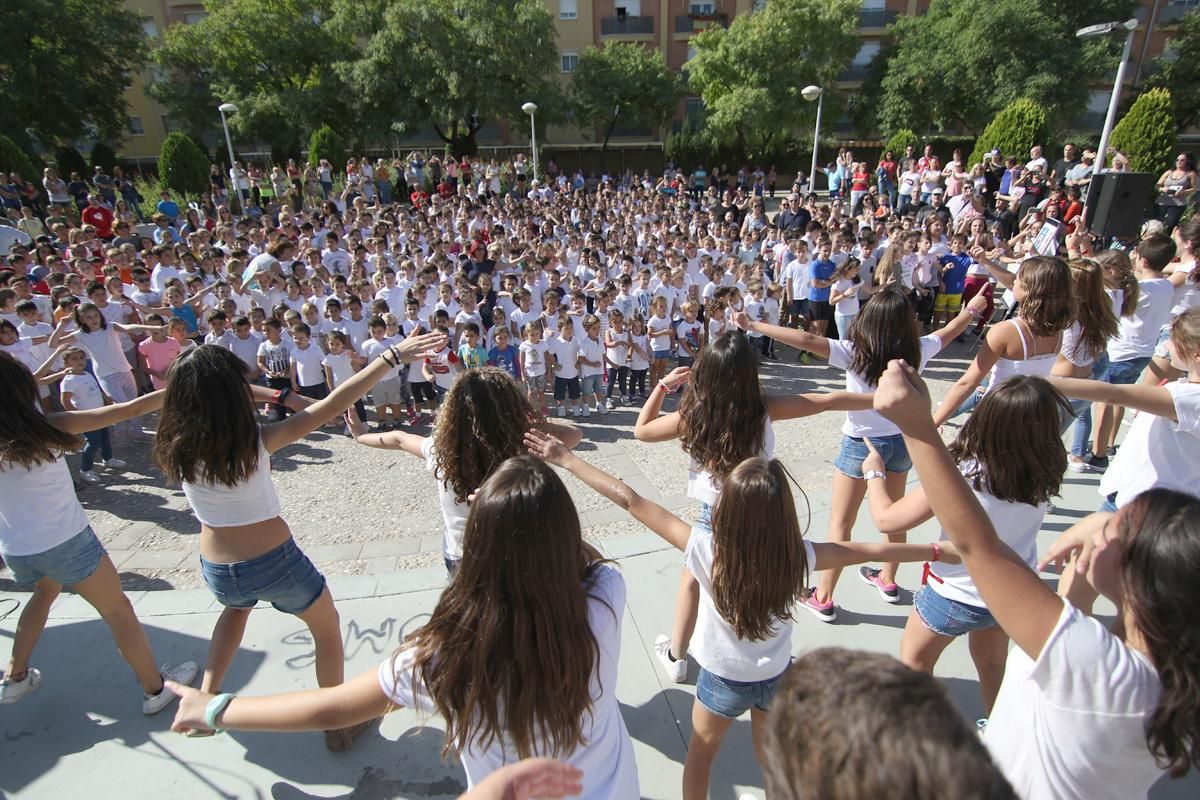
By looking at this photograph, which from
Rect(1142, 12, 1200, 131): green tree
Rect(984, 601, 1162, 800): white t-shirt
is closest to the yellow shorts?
Rect(984, 601, 1162, 800): white t-shirt

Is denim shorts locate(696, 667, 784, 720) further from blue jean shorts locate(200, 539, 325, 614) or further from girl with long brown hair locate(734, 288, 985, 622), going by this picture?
blue jean shorts locate(200, 539, 325, 614)

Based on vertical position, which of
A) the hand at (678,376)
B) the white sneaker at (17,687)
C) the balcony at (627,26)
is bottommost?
the white sneaker at (17,687)

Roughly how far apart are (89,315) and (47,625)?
3.70 metres

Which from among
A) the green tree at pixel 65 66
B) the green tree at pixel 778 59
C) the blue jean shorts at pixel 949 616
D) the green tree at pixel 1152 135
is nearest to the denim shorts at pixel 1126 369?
the blue jean shorts at pixel 949 616

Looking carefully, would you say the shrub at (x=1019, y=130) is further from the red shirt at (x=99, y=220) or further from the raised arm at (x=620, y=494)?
the red shirt at (x=99, y=220)

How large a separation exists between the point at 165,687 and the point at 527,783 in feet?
8.87

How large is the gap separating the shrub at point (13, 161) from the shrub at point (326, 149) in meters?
7.68

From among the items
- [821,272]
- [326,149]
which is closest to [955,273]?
[821,272]

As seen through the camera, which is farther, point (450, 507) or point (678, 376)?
point (678, 376)

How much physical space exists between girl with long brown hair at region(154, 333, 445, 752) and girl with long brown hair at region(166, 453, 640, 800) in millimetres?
1064

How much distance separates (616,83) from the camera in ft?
106

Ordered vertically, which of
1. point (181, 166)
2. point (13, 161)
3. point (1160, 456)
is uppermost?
point (13, 161)

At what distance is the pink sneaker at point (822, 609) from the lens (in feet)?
11.1

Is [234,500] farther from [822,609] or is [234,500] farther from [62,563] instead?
[822,609]
